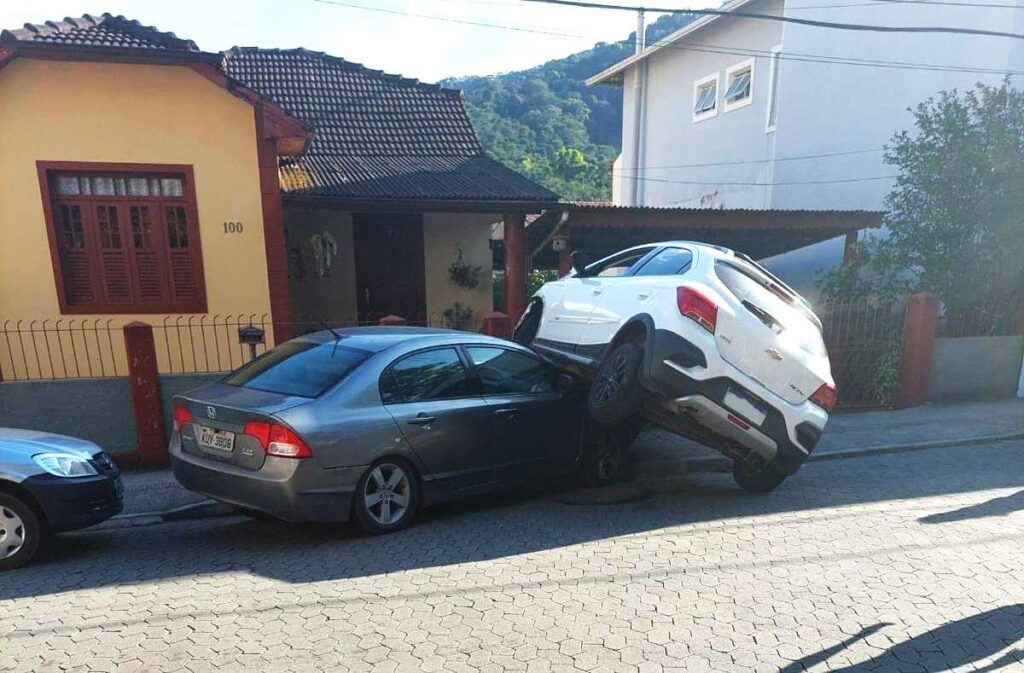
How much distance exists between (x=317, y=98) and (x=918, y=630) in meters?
13.6

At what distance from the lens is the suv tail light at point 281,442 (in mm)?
3898

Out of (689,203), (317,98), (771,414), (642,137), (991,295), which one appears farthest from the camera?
(642,137)

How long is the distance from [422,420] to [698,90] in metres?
17.8

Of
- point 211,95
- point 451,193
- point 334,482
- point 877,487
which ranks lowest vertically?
point 877,487

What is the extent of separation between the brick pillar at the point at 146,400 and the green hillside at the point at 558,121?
29.9 metres

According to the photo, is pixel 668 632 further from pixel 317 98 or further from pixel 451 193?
pixel 317 98

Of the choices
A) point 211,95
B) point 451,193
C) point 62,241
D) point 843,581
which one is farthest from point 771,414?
point 62,241

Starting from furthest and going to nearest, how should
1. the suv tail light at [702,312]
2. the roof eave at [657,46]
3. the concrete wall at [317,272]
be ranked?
the roof eave at [657,46], the concrete wall at [317,272], the suv tail light at [702,312]

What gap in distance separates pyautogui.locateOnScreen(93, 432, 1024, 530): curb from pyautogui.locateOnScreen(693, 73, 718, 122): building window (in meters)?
13.4

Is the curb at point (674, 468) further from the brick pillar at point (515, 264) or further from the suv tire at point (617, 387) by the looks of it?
the brick pillar at point (515, 264)

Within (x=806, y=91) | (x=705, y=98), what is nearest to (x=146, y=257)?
(x=806, y=91)

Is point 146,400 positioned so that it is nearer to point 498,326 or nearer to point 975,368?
point 498,326

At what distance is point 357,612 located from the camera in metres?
3.26

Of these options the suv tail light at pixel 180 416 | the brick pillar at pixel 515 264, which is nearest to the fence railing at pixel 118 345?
the brick pillar at pixel 515 264
